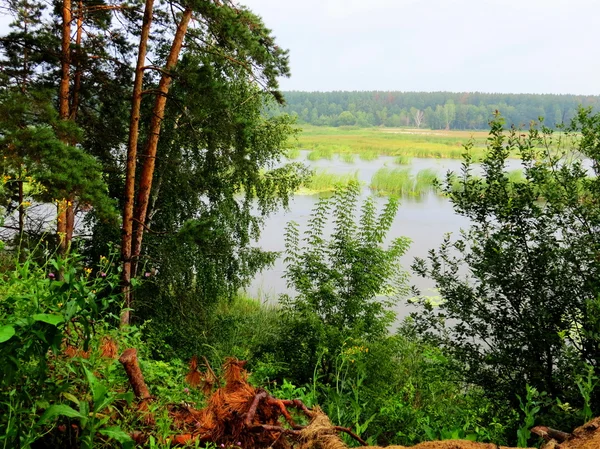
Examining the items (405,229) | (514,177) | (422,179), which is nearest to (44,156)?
(514,177)

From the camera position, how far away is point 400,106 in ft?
61.1

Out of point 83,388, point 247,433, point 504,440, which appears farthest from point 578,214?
point 83,388

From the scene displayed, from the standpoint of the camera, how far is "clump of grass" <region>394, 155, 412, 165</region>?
19.6 meters

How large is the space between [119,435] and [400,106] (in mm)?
18461

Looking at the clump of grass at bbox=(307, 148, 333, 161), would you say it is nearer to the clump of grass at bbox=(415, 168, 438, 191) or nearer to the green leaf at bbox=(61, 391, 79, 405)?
the clump of grass at bbox=(415, 168, 438, 191)

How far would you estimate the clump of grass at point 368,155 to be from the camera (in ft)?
72.2

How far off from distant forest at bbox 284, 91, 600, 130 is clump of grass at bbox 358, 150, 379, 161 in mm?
2320

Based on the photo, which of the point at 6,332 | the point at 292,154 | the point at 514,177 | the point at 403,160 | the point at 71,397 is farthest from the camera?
the point at 403,160

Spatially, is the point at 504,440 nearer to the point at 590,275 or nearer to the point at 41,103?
the point at 590,275

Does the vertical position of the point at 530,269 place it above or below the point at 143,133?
below

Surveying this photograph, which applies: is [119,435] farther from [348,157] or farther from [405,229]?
[348,157]

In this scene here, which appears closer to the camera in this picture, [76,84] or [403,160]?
[76,84]

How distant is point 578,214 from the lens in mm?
3467

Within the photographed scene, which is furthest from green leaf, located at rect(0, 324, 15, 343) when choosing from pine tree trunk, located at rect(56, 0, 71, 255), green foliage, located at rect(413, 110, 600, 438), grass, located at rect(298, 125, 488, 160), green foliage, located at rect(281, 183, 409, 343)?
grass, located at rect(298, 125, 488, 160)
